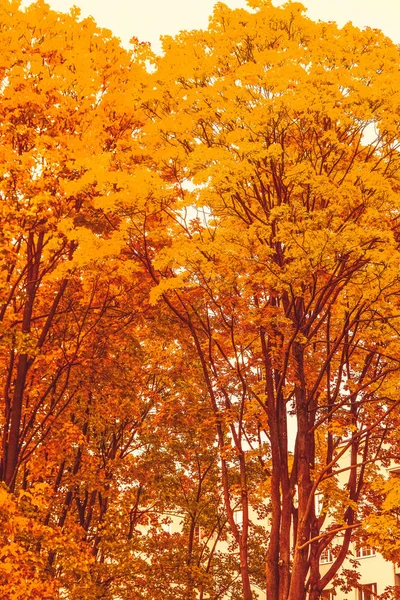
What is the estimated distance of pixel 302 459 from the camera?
15.6 meters

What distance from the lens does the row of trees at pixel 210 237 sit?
47.4 ft

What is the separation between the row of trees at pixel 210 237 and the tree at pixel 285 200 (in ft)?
0.16

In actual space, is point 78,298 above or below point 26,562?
above

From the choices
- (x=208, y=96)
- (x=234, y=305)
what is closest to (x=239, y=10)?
(x=208, y=96)

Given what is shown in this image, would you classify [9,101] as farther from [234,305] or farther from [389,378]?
[389,378]

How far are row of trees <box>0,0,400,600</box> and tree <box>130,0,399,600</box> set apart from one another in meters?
0.05

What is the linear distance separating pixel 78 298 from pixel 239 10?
7.17 metres

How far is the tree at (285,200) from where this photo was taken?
14.4m

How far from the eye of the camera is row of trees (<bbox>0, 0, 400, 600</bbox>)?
14461 mm

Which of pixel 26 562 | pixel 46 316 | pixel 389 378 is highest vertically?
pixel 46 316

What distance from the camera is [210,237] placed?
16.1m

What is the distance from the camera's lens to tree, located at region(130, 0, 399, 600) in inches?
567

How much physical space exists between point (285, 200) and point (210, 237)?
171 centimetres

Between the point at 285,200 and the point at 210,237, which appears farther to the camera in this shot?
the point at 210,237
